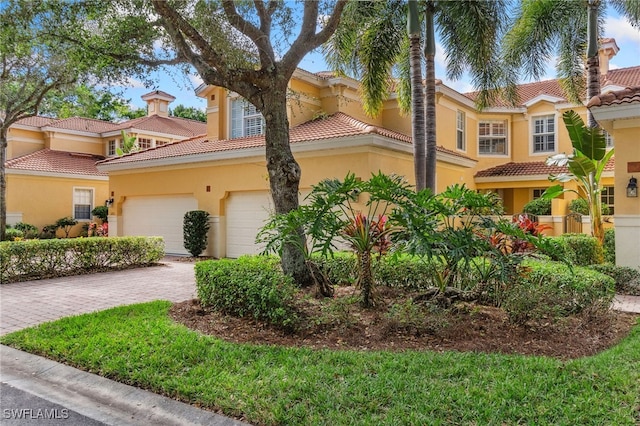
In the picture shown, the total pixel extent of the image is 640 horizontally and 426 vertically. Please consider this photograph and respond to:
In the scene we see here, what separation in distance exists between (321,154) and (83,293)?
24.4ft

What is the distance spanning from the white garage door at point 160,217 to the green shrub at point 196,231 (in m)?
0.98

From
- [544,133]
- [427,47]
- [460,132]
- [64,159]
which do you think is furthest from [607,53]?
[64,159]

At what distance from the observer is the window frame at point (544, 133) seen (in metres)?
21.6

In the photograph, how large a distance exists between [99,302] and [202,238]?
7.72 meters

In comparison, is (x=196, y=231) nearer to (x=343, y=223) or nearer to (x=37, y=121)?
(x=343, y=223)

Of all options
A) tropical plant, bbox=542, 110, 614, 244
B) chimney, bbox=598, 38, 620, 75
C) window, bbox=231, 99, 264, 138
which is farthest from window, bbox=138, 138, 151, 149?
chimney, bbox=598, 38, 620, 75

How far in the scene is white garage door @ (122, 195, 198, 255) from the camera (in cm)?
1811

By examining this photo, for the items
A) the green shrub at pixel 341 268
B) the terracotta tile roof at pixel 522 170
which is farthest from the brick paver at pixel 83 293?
the terracotta tile roof at pixel 522 170

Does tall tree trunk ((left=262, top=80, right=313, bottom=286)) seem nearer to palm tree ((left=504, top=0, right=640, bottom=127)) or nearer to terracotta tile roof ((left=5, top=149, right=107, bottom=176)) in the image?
palm tree ((left=504, top=0, right=640, bottom=127))

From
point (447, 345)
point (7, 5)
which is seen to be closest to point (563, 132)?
point (447, 345)

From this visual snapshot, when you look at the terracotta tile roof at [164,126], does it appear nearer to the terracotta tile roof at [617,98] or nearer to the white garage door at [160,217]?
the white garage door at [160,217]

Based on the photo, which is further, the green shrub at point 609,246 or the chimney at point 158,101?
the chimney at point 158,101

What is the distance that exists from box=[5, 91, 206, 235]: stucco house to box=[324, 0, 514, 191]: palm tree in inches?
706

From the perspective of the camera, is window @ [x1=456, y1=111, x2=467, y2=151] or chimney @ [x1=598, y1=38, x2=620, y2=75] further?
chimney @ [x1=598, y1=38, x2=620, y2=75]
